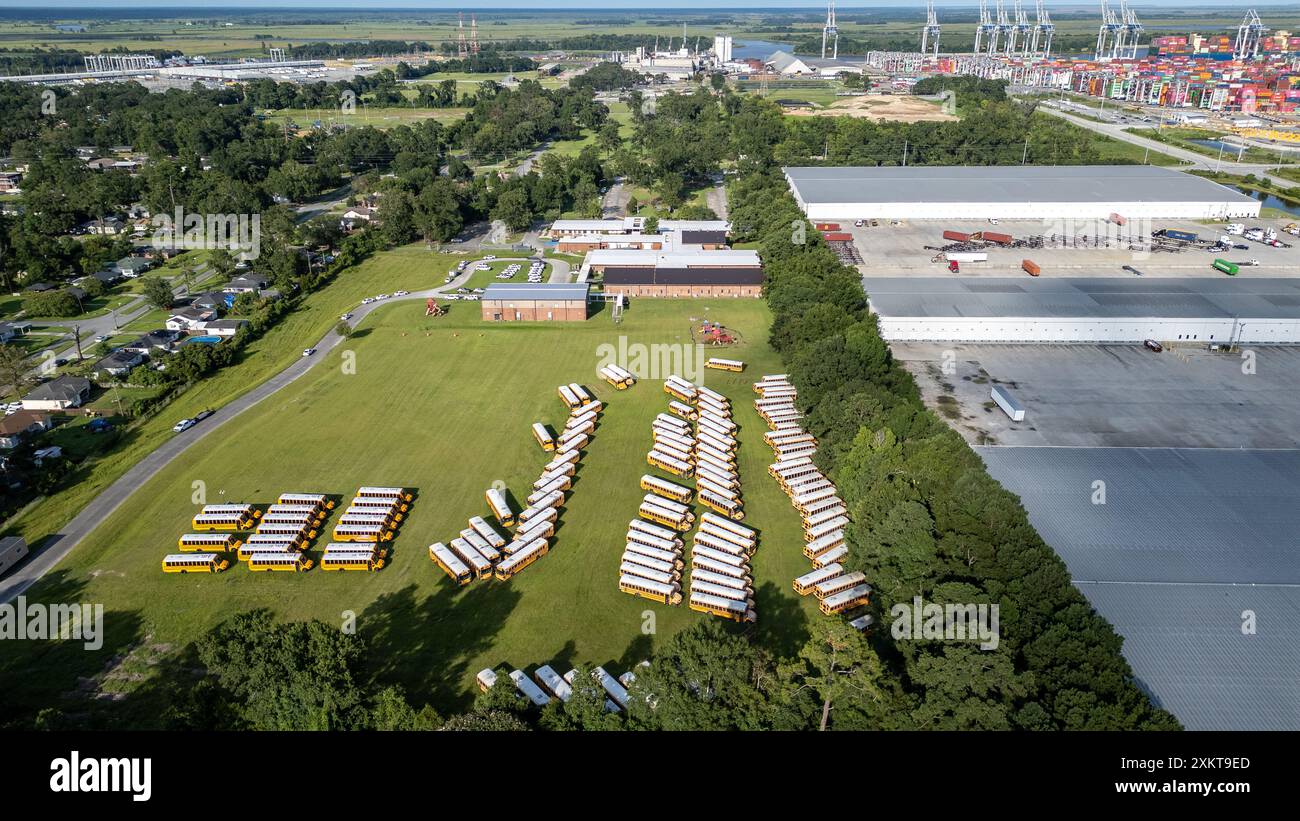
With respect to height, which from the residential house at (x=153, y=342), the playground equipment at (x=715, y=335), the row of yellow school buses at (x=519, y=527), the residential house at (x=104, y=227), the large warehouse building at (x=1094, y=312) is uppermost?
the large warehouse building at (x=1094, y=312)

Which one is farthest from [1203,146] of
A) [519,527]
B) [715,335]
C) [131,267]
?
[131,267]

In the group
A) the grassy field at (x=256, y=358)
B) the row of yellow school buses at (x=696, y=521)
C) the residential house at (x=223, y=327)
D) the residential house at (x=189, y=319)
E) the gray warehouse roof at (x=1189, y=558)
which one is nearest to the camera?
the gray warehouse roof at (x=1189, y=558)

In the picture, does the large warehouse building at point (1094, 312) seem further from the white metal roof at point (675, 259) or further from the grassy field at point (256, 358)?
the grassy field at point (256, 358)

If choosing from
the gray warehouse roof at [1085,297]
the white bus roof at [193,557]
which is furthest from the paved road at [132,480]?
the gray warehouse roof at [1085,297]

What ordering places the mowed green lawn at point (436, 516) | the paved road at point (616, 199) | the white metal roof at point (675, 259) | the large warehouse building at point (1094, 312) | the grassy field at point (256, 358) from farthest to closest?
the paved road at point (616, 199)
the white metal roof at point (675, 259)
the large warehouse building at point (1094, 312)
the grassy field at point (256, 358)
the mowed green lawn at point (436, 516)

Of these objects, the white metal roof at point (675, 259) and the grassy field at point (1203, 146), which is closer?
the white metal roof at point (675, 259)
